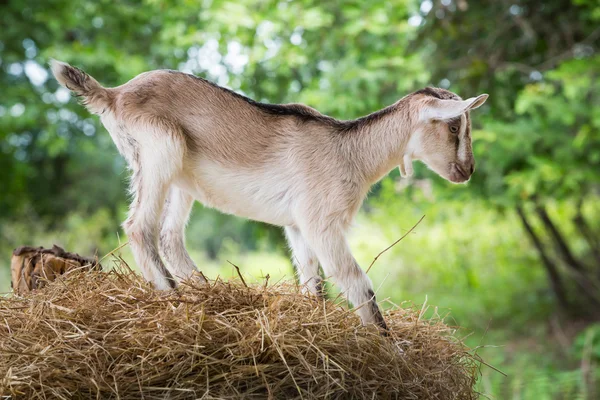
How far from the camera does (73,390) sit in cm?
247

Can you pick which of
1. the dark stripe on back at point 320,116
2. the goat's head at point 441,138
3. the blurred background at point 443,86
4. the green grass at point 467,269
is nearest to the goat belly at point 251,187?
the dark stripe on back at point 320,116

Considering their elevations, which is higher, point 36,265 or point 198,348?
point 198,348

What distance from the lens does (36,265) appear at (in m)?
3.56

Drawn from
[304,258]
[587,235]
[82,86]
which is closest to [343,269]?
[304,258]

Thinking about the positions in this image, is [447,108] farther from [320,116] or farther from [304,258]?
[304,258]

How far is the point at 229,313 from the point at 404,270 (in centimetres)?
963

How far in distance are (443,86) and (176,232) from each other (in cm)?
543

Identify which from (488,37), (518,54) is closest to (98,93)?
(488,37)

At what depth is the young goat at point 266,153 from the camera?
10.1ft

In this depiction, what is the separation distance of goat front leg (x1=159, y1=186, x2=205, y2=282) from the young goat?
0.29 feet

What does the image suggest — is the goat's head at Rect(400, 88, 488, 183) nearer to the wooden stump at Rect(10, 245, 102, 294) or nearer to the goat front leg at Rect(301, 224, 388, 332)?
the goat front leg at Rect(301, 224, 388, 332)

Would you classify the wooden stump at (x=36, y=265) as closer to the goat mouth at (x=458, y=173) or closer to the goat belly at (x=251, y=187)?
the goat belly at (x=251, y=187)

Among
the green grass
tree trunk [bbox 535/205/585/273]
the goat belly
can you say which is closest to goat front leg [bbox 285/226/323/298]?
the goat belly

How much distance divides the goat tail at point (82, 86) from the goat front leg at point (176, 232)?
21.4 inches
